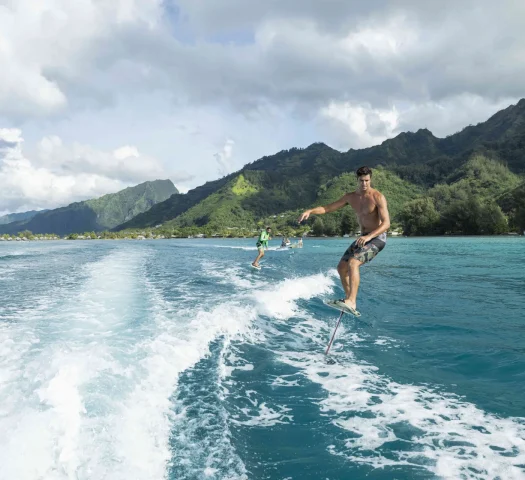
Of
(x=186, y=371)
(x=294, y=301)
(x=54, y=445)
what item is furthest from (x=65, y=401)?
(x=294, y=301)

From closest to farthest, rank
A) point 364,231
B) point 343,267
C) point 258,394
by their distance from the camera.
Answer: point 258,394, point 343,267, point 364,231

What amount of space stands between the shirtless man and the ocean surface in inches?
55.0

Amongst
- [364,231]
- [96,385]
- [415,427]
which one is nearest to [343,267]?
[364,231]

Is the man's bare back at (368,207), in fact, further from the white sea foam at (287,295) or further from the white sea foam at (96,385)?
the white sea foam at (287,295)

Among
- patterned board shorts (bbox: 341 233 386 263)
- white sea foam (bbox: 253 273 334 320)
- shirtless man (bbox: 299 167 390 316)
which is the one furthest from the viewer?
white sea foam (bbox: 253 273 334 320)

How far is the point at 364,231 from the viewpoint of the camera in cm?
830

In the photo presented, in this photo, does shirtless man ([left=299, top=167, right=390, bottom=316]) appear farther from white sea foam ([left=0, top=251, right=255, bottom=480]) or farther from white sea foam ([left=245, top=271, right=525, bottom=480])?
white sea foam ([left=0, top=251, right=255, bottom=480])

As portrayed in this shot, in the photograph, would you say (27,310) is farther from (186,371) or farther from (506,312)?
(506,312)

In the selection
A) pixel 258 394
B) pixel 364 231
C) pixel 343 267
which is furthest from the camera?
pixel 364 231

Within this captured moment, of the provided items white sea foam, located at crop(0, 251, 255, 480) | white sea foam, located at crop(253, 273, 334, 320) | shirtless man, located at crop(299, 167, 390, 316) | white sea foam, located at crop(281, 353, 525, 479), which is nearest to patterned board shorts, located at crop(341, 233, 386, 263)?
shirtless man, located at crop(299, 167, 390, 316)

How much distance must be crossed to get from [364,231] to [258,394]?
4.04 meters

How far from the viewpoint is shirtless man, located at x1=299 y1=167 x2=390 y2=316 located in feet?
25.3

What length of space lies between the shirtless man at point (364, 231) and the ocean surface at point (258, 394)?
4.58 ft

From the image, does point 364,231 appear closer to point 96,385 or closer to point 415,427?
point 415,427
